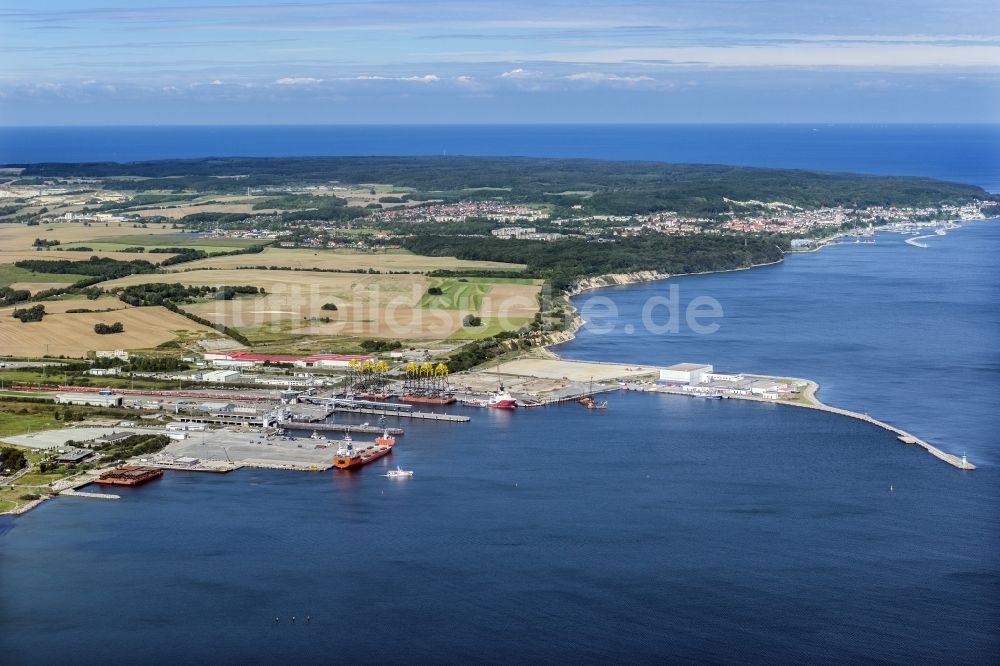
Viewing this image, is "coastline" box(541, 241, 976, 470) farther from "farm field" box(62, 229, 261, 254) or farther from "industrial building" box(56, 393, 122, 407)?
"farm field" box(62, 229, 261, 254)

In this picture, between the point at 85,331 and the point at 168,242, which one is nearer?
the point at 85,331

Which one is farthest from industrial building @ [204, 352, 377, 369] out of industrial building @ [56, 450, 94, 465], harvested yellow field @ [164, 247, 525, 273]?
harvested yellow field @ [164, 247, 525, 273]

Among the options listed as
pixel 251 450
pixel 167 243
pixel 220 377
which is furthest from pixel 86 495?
pixel 167 243

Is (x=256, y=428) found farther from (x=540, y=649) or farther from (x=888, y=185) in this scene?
(x=888, y=185)

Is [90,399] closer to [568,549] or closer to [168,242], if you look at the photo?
[568,549]

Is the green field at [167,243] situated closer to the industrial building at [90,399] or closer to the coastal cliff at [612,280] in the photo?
the coastal cliff at [612,280]

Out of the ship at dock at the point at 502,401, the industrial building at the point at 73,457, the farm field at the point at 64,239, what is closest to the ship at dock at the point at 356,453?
the ship at dock at the point at 502,401
